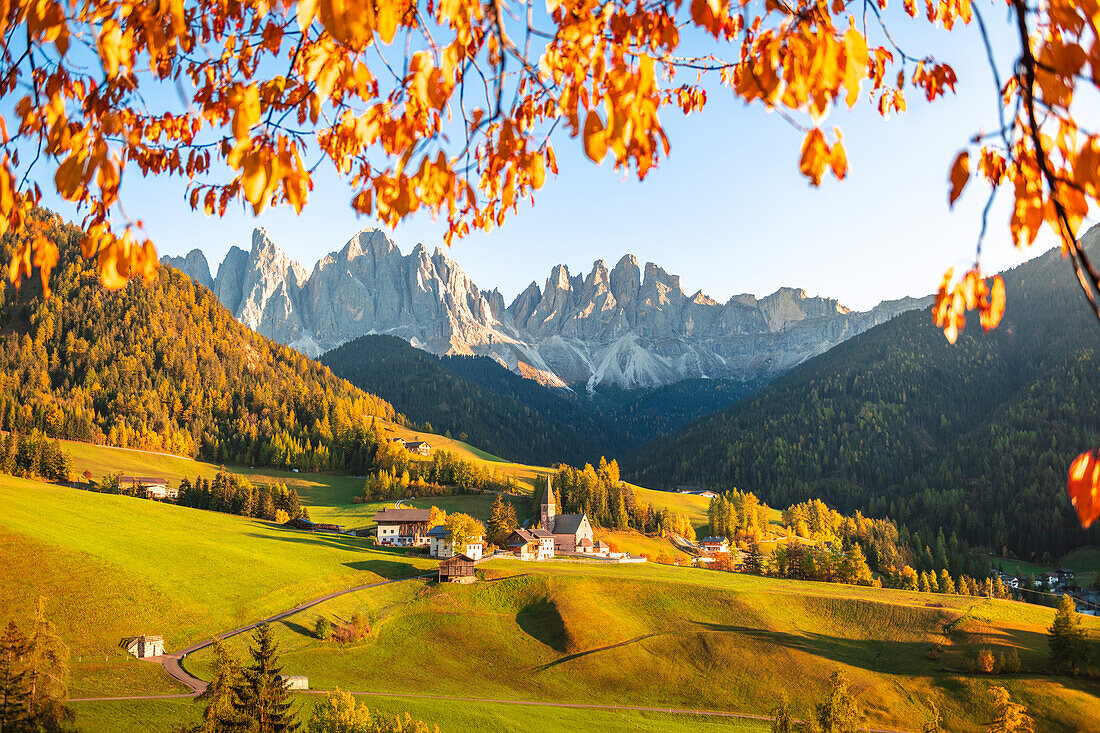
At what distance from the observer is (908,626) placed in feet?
165

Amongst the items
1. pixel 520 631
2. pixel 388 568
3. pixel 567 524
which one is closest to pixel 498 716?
pixel 520 631

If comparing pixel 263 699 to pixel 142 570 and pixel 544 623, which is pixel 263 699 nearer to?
pixel 544 623

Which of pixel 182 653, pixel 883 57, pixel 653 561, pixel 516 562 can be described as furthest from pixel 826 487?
pixel 883 57

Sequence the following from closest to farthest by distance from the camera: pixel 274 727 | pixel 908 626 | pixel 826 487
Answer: pixel 274 727, pixel 908 626, pixel 826 487

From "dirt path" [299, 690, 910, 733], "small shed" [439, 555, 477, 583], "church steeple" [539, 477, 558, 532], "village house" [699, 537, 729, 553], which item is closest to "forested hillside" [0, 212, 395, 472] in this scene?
"church steeple" [539, 477, 558, 532]

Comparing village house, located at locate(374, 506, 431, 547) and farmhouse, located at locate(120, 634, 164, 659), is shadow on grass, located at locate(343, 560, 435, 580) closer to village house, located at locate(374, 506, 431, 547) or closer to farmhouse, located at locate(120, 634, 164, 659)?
village house, located at locate(374, 506, 431, 547)

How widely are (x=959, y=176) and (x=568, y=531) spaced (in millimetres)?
82936

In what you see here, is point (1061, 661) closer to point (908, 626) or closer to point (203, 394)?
point (908, 626)

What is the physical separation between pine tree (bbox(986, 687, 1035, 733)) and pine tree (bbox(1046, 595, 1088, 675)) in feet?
29.2

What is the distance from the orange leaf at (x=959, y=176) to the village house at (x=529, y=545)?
240 ft

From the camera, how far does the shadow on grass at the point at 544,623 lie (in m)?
48.8

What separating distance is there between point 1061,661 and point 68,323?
179 m

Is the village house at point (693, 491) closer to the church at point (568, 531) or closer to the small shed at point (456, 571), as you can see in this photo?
the church at point (568, 531)

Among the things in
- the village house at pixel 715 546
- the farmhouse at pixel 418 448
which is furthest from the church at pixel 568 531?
the farmhouse at pixel 418 448
